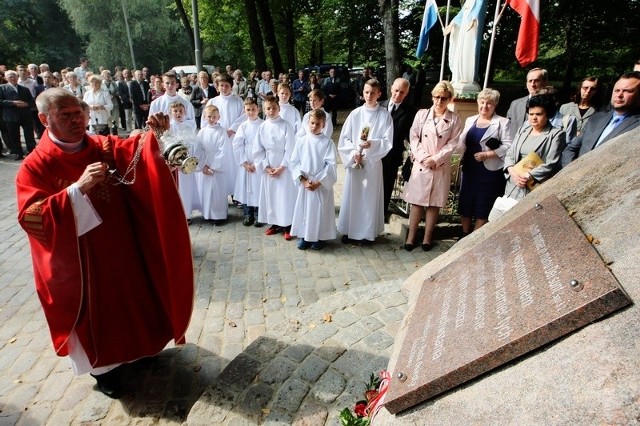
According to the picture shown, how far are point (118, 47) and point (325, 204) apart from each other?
3418 cm

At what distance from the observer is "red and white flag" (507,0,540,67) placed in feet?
18.8

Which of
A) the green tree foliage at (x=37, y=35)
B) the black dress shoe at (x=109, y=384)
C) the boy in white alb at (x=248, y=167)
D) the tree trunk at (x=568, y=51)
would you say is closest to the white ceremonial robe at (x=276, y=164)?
the boy in white alb at (x=248, y=167)

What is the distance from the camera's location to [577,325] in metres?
1.31

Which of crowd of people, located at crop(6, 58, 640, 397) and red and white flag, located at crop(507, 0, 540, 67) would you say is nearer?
crowd of people, located at crop(6, 58, 640, 397)

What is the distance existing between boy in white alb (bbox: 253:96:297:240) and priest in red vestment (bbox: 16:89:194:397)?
300cm

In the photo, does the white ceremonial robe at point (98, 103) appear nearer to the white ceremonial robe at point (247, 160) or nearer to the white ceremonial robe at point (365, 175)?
the white ceremonial robe at point (247, 160)

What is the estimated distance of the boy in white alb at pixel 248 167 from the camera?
645 cm

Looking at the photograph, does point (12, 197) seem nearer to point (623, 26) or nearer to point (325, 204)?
point (325, 204)

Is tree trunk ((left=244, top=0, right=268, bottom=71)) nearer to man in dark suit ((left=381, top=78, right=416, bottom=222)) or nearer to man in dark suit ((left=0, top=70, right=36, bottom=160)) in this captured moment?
man in dark suit ((left=0, top=70, right=36, bottom=160))

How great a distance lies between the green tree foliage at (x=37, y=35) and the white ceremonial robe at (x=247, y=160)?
31.1m

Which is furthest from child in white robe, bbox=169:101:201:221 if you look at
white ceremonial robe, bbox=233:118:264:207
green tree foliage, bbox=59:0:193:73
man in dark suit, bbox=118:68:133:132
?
green tree foliage, bbox=59:0:193:73

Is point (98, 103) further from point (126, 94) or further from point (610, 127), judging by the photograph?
point (610, 127)

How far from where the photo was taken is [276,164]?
611cm

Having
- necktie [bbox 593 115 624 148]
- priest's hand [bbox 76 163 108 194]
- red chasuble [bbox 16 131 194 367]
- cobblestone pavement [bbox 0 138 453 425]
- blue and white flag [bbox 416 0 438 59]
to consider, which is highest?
blue and white flag [bbox 416 0 438 59]
